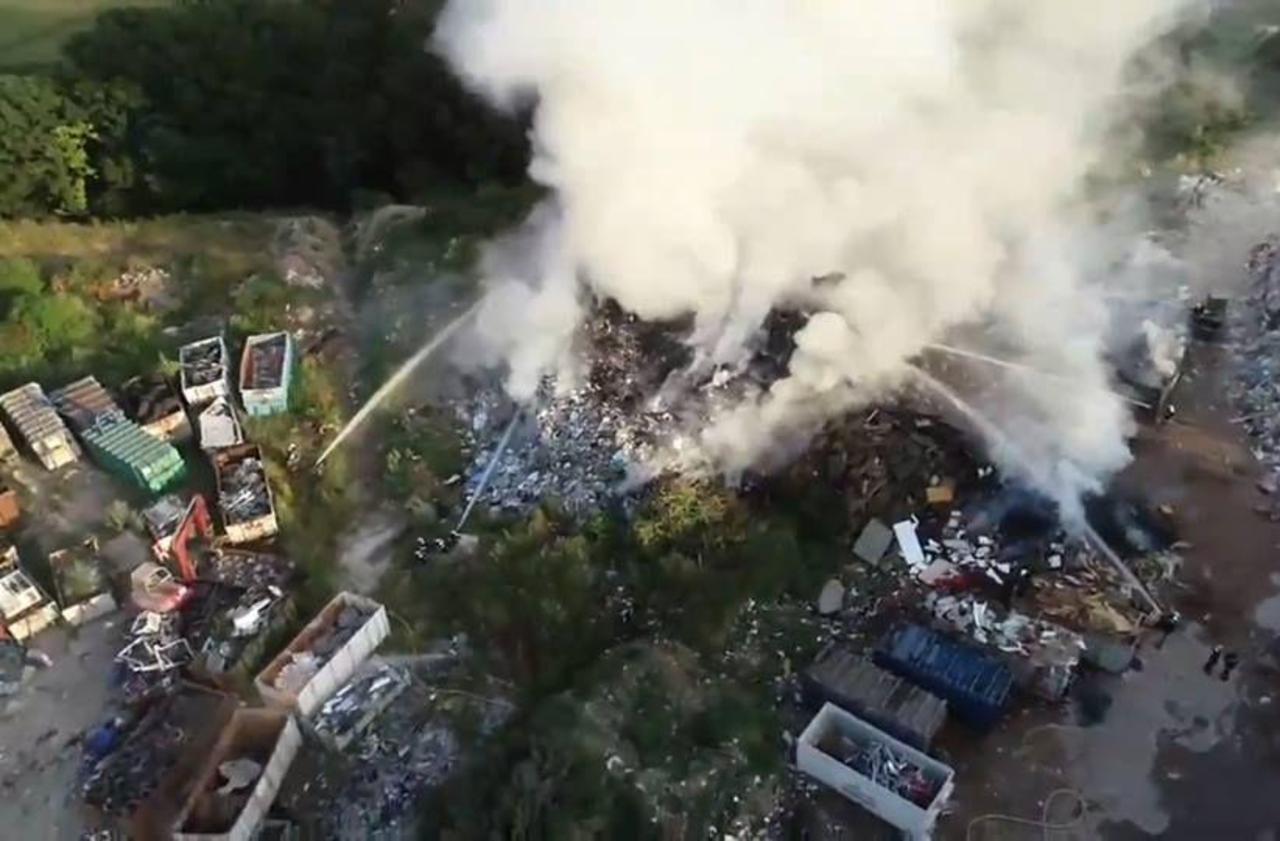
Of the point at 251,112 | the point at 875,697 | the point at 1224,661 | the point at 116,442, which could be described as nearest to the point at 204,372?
the point at 116,442

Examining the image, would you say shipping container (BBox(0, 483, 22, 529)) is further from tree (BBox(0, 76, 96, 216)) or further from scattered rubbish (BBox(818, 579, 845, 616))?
scattered rubbish (BBox(818, 579, 845, 616))

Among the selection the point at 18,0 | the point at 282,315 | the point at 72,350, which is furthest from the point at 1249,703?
the point at 18,0

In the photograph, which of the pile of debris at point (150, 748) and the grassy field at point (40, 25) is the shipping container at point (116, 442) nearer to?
the pile of debris at point (150, 748)

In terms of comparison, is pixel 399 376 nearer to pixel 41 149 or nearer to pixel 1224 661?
pixel 41 149

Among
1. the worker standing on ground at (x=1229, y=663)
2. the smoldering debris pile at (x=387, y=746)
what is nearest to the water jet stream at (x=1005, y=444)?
the worker standing on ground at (x=1229, y=663)

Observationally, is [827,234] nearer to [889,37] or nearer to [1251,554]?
[889,37]

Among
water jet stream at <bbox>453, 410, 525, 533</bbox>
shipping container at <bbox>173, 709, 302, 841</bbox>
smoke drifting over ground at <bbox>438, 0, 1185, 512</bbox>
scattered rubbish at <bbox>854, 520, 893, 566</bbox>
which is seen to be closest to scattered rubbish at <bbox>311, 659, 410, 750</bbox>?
shipping container at <bbox>173, 709, 302, 841</bbox>

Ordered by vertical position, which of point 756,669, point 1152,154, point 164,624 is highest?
point 1152,154
